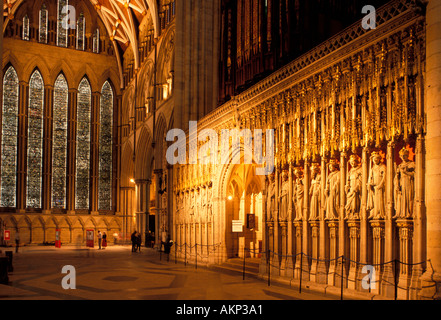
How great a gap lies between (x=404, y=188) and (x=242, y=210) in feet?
36.8

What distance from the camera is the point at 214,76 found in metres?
22.0

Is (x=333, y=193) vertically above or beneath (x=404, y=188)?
beneath

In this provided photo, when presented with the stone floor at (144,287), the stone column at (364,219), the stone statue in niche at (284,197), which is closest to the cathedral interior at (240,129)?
the stone column at (364,219)

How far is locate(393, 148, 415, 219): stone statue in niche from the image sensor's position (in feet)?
29.1

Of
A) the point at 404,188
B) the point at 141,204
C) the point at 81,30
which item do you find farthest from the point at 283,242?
the point at 81,30

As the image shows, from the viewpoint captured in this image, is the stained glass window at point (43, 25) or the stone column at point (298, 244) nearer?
the stone column at point (298, 244)

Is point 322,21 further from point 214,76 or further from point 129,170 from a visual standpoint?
point 129,170

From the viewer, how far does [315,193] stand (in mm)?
11695

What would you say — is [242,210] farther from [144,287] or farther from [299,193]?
[144,287]

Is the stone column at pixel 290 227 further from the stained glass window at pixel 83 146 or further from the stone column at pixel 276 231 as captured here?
the stained glass window at pixel 83 146

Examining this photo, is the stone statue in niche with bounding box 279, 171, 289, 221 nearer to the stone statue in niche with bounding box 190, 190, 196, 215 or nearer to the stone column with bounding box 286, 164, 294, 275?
the stone column with bounding box 286, 164, 294, 275

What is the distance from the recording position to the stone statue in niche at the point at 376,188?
952 cm

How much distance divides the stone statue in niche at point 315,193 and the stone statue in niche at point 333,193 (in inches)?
22.8

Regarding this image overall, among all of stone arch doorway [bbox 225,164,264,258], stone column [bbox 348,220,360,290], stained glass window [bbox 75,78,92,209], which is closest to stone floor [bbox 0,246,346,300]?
stone column [bbox 348,220,360,290]
